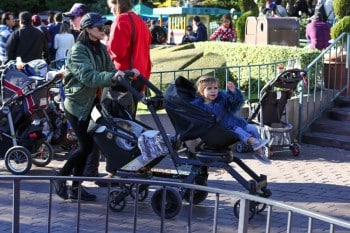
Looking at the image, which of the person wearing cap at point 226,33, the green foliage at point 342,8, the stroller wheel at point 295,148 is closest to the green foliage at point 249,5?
the person wearing cap at point 226,33

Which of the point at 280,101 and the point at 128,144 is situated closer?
the point at 128,144

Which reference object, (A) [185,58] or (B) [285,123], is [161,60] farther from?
(B) [285,123]

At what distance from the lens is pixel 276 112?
31.0 feet

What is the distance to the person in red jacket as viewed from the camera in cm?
734

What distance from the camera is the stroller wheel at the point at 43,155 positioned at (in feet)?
27.6

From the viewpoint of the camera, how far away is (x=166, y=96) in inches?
252

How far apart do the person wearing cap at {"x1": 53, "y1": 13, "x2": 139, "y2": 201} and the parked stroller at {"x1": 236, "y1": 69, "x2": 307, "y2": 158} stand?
2.96 m

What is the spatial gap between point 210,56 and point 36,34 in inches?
160

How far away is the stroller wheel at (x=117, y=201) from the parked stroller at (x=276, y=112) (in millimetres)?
3152

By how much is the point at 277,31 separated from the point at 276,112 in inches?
265

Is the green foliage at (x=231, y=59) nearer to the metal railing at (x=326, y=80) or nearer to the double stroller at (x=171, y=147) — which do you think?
the metal railing at (x=326, y=80)

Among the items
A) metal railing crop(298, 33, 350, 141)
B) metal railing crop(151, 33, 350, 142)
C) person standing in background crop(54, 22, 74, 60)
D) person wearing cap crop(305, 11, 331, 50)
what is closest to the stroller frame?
metal railing crop(151, 33, 350, 142)

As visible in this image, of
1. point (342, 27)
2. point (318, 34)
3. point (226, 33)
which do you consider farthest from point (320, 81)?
point (226, 33)

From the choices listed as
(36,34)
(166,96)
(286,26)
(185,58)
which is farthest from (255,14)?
(166,96)
